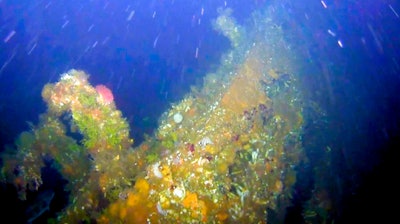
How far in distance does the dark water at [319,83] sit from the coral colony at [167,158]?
4.72ft

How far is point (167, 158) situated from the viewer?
360 cm

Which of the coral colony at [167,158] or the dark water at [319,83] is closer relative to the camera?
the coral colony at [167,158]

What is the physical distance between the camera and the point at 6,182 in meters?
3.76

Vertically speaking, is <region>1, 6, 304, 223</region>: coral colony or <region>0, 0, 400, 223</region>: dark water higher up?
<region>1, 6, 304, 223</region>: coral colony

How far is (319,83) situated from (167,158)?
555 cm

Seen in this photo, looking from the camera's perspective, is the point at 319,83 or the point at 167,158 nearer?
the point at 167,158

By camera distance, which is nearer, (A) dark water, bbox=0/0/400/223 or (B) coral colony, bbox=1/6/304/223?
(B) coral colony, bbox=1/6/304/223

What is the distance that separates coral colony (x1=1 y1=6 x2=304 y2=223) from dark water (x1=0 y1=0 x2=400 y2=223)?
1439mm

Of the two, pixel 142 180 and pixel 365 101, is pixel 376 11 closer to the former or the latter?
pixel 365 101

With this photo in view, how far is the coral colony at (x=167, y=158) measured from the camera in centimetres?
336

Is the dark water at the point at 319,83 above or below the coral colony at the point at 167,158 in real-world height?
below

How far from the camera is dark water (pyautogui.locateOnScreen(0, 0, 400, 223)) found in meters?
6.36

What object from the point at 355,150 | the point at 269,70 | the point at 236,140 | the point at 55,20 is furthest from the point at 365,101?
the point at 55,20

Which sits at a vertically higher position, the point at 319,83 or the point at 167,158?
the point at 167,158
